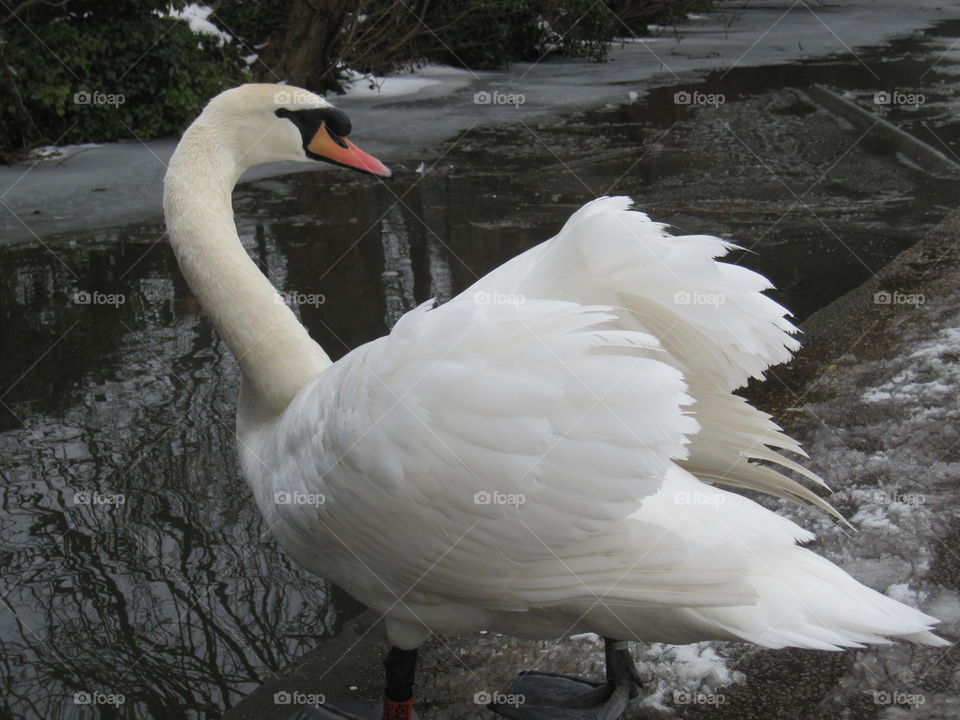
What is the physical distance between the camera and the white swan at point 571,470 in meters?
1.96

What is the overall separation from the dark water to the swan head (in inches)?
57.9

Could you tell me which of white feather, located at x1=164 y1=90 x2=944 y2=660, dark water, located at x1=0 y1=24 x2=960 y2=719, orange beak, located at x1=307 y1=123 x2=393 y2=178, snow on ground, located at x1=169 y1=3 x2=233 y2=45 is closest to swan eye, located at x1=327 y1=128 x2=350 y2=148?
orange beak, located at x1=307 y1=123 x2=393 y2=178

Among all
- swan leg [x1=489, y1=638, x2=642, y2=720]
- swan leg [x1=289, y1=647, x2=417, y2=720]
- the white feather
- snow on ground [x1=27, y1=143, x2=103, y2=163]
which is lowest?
swan leg [x1=489, y1=638, x2=642, y2=720]

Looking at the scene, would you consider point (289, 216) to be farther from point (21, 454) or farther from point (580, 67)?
point (580, 67)

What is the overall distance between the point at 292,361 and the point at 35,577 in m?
1.40

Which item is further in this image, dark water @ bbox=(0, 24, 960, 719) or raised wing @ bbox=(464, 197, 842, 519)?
dark water @ bbox=(0, 24, 960, 719)

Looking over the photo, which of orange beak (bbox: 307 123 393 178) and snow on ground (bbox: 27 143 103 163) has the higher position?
orange beak (bbox: 307 123 393 178)

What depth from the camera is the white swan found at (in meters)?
1.96

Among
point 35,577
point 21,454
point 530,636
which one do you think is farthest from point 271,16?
point 530,636

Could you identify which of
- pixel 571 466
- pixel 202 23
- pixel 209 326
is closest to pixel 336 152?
pixel 571 466

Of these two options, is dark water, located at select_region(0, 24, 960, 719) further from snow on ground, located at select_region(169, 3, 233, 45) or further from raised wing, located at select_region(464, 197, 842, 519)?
snow on ground, located at select_region(169, 3, 233, 45)

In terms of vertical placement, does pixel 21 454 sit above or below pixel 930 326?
below


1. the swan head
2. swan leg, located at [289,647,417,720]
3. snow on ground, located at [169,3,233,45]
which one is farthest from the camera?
snow on ground, located at [169,3,233,45]

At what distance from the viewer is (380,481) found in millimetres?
2117
